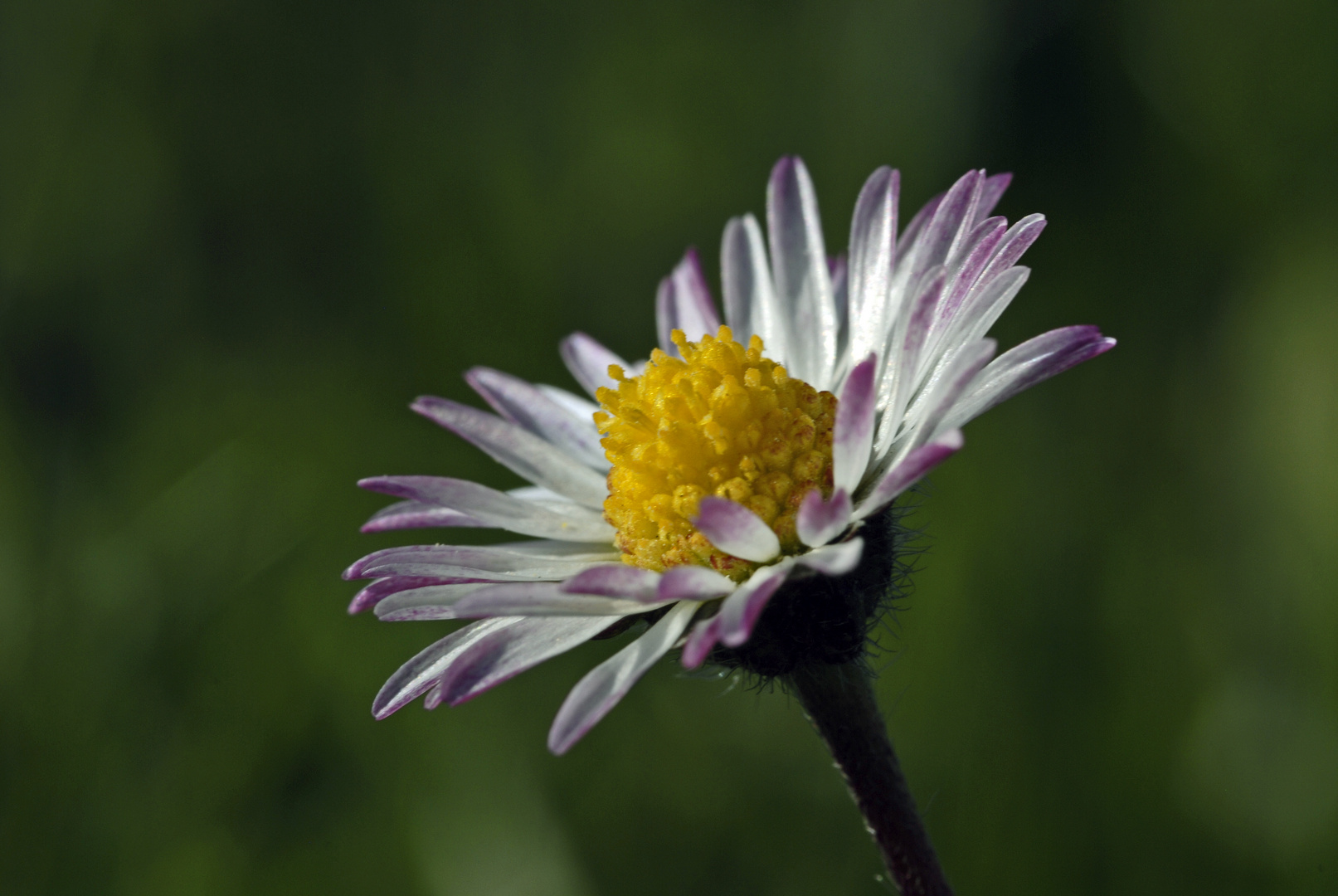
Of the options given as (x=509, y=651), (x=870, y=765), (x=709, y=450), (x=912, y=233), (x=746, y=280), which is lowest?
(x=870, y=765)

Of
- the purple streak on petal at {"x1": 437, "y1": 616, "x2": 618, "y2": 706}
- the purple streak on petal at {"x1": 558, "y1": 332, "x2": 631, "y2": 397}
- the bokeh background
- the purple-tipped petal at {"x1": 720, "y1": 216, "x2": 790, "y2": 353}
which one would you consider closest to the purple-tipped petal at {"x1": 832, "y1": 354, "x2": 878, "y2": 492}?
the purple streak on petal at {"x1": 437, "y1": 616, "x2": 618, "y2": 706}

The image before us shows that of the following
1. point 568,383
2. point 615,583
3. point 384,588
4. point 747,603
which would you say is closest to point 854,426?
point 747,603

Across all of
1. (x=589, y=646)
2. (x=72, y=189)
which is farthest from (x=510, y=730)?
(x=72, y=189)

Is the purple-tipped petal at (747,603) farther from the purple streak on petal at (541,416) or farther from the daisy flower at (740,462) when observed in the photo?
the purple streak on petal at (541,416)

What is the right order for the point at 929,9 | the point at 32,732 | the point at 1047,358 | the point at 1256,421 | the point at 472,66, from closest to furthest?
the point at 1047,358, the point at 32,732, the point at 1256,421, the point at 929,9, the point at 472,66

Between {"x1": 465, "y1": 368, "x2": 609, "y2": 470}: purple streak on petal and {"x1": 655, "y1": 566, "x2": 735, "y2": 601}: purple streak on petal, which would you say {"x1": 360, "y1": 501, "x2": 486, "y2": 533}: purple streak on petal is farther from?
{"x1": 655, "y1": 566, "x2": 735, "y2": 601}: purple streak on petal

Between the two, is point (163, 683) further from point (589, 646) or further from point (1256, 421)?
point (1256, 421)

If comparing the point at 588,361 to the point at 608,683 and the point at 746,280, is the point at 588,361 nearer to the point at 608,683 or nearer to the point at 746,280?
the point at 746,280
